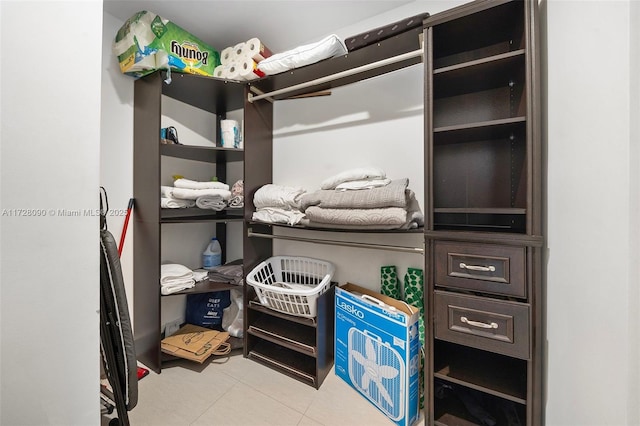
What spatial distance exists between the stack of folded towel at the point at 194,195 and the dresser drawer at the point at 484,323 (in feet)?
4.74

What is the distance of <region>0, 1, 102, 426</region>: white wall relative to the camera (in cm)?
61

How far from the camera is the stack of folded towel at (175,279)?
156cm

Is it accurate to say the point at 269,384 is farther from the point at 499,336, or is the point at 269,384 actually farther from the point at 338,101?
the point at 338,101

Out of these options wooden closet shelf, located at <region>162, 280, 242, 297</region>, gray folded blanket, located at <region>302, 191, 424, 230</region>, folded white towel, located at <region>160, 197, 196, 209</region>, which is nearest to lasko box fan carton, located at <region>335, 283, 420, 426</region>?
gray folded blanket, located at <region>302, 191, 424, 230</region>

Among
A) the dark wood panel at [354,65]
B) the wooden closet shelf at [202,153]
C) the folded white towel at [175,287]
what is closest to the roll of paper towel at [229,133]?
the wooden closet shelf at [202,153]

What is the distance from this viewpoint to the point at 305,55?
4.57 feet

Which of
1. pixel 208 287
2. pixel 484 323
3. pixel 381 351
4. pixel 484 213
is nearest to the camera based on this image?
pixel 484 323

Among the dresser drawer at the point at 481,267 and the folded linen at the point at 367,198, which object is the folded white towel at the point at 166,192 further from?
the dresser drawer at the point at 481,267

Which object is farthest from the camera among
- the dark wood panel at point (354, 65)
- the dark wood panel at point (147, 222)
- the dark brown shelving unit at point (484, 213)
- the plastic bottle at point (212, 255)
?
the plastic bottle at point (212, 255)

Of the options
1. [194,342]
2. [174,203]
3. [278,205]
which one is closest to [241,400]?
[194,342]

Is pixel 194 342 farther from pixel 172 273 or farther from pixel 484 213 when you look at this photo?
pixel 484 213

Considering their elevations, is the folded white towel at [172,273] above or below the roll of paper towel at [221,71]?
below

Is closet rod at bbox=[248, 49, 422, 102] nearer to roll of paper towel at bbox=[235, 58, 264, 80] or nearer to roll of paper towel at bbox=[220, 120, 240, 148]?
roll of paper towel at bbox=[235, 58, 264, 80]

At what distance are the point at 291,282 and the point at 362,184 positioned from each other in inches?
37.4
